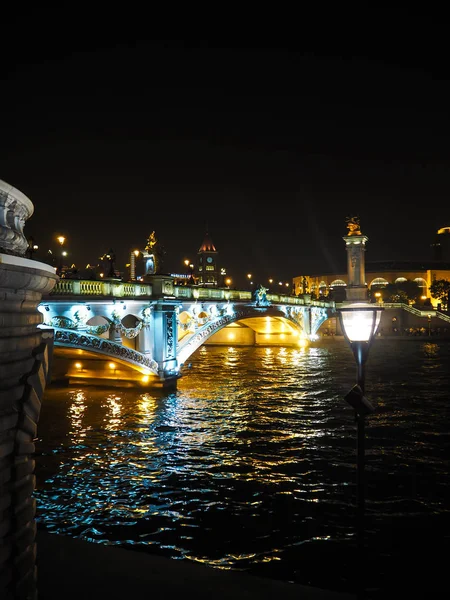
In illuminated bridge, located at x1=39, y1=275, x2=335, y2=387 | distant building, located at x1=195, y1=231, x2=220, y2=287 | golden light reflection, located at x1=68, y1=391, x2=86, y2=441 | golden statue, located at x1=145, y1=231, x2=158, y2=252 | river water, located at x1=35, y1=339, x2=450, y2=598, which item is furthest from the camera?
distant building, located at x1=195, y1=231, x2=220, y2=287

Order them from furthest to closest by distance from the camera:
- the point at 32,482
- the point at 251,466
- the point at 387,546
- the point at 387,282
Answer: the point at 387,282
the point at 251,466
the point at 387,546
the point at 32,482

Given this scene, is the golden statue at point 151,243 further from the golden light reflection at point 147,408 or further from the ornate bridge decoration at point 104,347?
the golden light reflection at point 147,408

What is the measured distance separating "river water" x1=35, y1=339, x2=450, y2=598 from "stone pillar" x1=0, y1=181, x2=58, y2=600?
468cm

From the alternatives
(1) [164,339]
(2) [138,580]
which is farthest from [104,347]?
(2) [138,580]

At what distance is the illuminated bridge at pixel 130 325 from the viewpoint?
70.5 feet

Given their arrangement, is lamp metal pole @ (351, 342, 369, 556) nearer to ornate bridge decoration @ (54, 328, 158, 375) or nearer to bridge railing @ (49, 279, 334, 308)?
bridge railing @ (49, 279, 334, 308)

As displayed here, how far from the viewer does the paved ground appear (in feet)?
21.1

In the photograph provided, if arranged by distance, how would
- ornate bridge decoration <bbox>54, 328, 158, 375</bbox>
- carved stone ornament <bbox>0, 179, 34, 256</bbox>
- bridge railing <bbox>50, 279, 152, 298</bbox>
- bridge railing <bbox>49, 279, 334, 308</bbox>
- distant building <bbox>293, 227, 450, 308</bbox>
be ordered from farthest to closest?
distant building <bbox>293, 227, 450, 308</bbox>
ornate bridge decoration <bbox>54, 328, 158, 375</bbox>
bridge railing <bbox>49, 279, 334, 308</bbox>
bridge railing <bbox>50, 279, 152, 298</bbox>
carved stone ornament <bbox>0, 179, 34, 256</bbox>

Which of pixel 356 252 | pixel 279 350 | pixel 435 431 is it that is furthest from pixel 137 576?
pixel 356 252

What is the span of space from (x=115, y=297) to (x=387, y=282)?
9181 centimetres

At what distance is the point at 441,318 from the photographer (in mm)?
76688

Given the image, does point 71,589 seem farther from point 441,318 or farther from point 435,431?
point 441,318

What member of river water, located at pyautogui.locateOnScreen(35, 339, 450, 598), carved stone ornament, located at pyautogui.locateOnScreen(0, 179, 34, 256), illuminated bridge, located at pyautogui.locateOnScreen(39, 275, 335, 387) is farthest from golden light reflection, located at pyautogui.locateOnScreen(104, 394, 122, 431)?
carved stone ornament, located at pyautogui.locateOnScreen(0, 179, 34, 256)

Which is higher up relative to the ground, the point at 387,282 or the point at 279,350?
the point at 387,282
